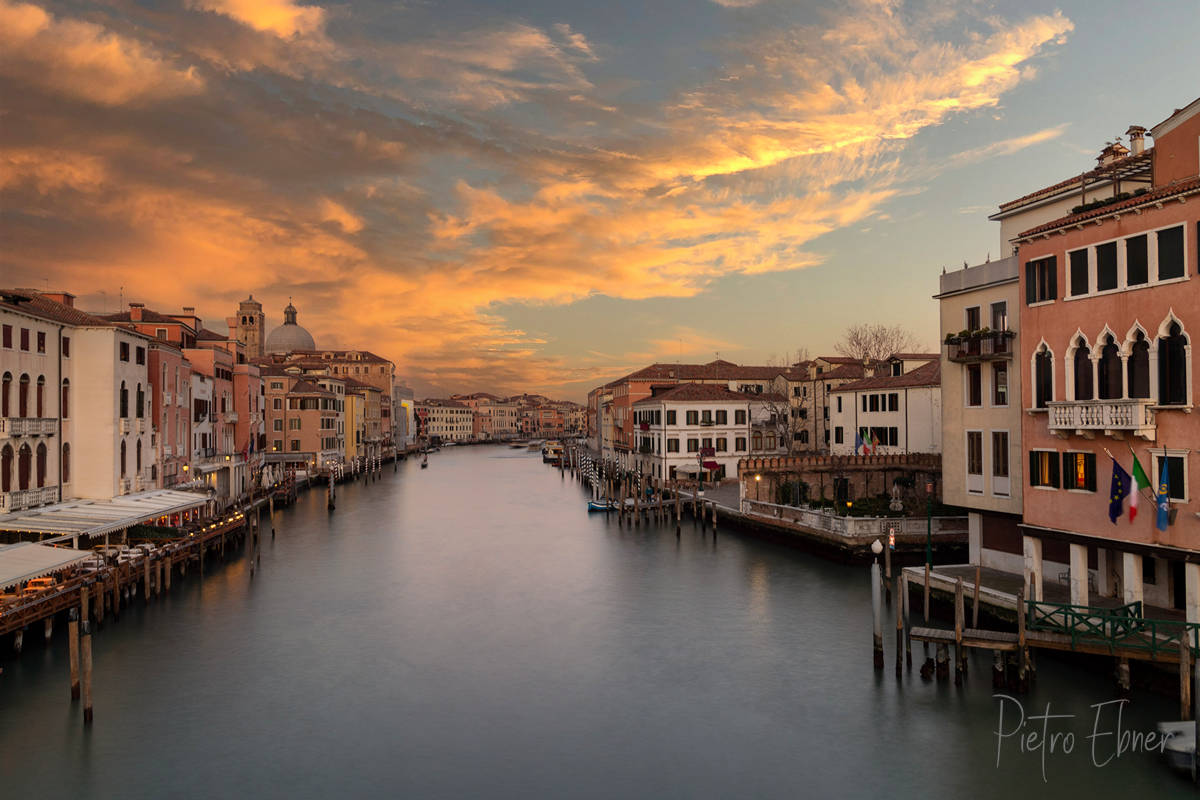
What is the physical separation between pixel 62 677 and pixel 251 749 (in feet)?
21.5

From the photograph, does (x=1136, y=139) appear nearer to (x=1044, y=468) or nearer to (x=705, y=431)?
(x=1044, y=468)

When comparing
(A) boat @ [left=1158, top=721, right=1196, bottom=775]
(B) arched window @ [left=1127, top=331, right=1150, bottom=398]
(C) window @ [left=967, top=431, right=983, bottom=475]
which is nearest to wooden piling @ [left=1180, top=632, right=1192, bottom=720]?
(A) boat @ [left=1158, top=721, right=1196, bottom=775]

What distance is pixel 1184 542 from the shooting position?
637 inches

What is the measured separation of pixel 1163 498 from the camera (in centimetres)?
1642

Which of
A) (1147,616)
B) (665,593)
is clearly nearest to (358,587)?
(665,593)

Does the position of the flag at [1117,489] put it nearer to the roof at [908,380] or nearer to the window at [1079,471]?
the window at [1079,471]

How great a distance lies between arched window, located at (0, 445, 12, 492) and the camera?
26484 mm

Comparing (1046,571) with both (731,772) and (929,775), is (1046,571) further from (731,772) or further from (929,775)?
(731,772)

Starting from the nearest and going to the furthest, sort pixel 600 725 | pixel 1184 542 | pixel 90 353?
pixel 1184 542, pixel 600 725, pixel 90 353

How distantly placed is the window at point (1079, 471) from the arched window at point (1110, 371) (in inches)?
55.6

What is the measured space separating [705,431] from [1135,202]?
44.2 meters

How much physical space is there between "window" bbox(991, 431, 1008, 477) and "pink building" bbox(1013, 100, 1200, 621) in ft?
11.4

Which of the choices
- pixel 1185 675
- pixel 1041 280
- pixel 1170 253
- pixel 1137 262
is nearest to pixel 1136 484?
pixel 1185 675

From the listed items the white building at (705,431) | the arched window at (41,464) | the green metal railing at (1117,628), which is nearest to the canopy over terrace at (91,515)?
the arched window at (41,464)
